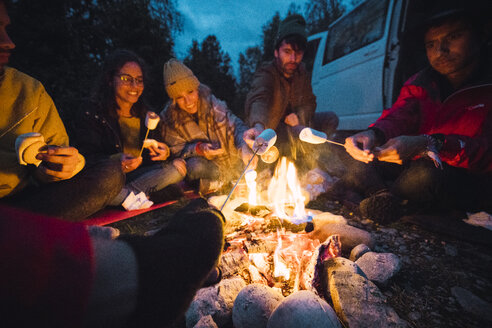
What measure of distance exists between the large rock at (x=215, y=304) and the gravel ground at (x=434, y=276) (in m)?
1.19

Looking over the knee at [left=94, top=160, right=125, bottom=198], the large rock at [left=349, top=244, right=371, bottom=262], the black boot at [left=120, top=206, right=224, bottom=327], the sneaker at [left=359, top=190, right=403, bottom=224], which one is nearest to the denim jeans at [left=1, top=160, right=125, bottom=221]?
the knee at [left=94, top=160, right=125, bottom=198]

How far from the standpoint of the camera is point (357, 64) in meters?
4.70

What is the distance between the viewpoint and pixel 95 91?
3461mm

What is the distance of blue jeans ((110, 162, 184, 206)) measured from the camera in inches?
132

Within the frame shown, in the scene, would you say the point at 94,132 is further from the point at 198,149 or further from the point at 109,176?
the point at 198,149

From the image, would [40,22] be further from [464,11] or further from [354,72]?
[464,11]

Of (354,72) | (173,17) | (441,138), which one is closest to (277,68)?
(354,72)

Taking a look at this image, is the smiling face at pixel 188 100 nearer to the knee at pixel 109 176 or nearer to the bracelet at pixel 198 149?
the bracelet at pixel 198 149

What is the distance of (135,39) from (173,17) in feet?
6.01

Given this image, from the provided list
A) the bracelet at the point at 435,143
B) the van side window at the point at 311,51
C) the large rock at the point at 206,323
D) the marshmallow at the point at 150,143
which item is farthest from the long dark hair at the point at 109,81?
the van side window at the point at 311,51

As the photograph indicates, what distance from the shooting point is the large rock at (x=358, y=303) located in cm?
124

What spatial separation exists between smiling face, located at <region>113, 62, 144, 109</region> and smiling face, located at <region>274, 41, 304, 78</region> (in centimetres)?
282

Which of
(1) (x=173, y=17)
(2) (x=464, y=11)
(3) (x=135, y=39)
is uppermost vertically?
(1) (x=173, y=17)

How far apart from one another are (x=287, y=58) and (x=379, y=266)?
4105 millimetres
